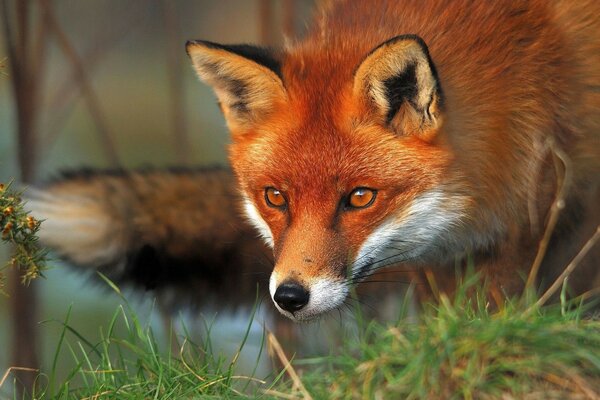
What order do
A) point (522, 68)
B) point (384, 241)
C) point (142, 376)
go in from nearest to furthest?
1. point (142, 376)
2. point (384, 241)
3. point (522, 68)

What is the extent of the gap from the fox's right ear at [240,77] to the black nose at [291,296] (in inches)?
34.0

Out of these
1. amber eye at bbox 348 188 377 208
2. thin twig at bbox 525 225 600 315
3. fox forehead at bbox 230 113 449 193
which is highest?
fox forehead at bbox 230 113 449 193

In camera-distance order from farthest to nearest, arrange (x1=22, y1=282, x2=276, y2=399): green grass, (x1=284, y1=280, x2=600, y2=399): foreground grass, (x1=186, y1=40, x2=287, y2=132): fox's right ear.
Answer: (x1=186, y1=40, x2=287, y2=132): fox's right ear < (x1=22, y1=282, x2=276, y2=399): green grass < (x1=284, y1=280, x2=600, y2=399): foreground grass

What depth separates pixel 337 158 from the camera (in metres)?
3.31

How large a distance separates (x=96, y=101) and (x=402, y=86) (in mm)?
2995

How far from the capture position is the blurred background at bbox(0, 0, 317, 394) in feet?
15.0

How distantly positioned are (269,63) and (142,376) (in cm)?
133

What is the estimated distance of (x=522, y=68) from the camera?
3596mm

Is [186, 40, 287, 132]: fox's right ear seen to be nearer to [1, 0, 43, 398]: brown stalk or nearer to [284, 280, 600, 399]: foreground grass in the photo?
[1, 0, 43, 398]: brown stalk

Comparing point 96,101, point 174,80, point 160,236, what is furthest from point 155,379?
point 96,101

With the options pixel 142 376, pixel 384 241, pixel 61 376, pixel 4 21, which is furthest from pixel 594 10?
pixel 61 376

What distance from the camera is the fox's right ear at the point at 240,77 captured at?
343 centimetres

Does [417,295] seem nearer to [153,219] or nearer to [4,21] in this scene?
[153,219]

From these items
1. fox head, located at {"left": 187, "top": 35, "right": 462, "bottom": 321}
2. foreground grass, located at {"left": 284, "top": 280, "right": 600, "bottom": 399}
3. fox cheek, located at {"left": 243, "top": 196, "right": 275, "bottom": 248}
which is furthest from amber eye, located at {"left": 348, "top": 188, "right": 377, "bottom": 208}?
foreground grass, located at {"left": 284, "top": 280, "right": 600, "bottom": 399}
